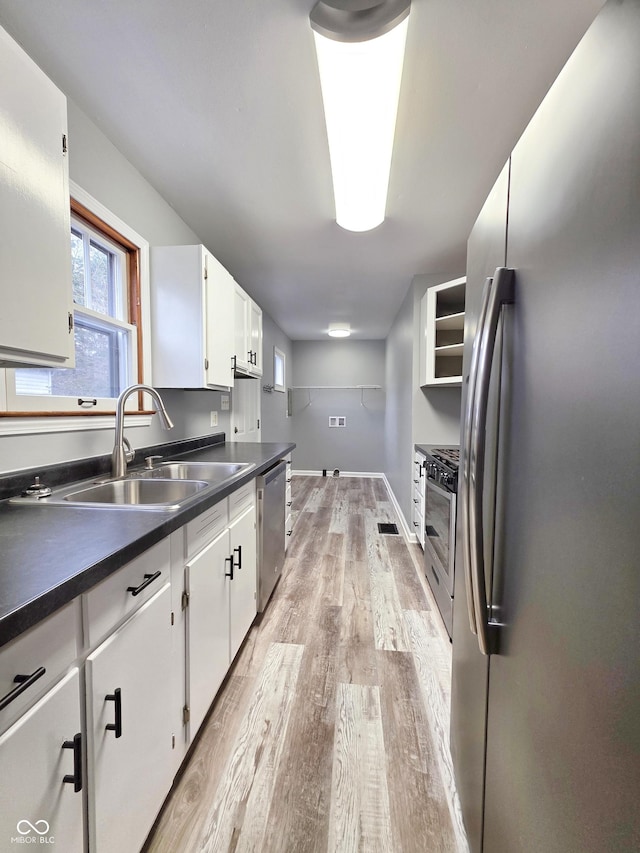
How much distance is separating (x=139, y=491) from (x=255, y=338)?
1837 millimetres

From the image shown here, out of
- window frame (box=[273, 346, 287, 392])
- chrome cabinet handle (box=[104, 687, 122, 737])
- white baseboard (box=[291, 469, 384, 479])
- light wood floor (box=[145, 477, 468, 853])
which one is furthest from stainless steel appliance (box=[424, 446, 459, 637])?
white baseboard (box=[291, 469, 384, 479])

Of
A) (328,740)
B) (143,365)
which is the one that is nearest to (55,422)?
(143,365)

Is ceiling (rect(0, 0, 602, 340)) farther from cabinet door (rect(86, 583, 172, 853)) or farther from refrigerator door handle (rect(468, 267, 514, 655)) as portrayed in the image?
cabinet door (rect(86, 583, 172, 853))

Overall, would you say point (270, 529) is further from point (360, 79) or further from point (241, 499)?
point (360, 79)

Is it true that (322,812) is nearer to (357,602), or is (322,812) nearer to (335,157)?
(357,602)

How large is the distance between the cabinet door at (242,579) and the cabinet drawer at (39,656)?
35.5 inches

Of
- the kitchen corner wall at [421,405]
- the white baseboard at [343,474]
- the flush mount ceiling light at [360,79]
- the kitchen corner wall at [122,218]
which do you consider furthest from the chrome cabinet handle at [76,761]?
the white baseboard at [343,474]

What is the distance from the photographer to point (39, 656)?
60cm

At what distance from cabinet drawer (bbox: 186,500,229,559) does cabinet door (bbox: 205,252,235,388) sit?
0.89m

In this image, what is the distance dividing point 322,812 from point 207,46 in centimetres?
254

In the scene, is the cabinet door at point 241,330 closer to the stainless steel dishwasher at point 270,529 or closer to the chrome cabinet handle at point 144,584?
the stainless steel dishwasher at point 270,529

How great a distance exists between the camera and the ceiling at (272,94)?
1119 mm

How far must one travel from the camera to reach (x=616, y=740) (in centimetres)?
39

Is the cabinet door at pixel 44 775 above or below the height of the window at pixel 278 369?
below
